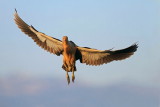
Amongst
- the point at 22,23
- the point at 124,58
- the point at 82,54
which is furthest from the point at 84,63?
the point at 22,23

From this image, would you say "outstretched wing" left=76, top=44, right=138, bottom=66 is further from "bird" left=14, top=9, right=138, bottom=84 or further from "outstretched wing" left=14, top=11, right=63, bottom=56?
"outstretched wing" left=14, top=11, right=63, bottom=56

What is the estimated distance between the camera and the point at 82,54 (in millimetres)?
27734

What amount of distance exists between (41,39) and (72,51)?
2.72 metres

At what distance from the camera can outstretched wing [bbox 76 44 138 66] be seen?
90.0ft

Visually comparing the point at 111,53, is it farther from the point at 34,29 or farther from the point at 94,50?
the point at 34,29

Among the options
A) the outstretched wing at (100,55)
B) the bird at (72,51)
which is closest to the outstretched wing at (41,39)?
the bird at (72,51)

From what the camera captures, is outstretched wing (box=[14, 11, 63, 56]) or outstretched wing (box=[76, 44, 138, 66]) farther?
outstretched wing (box=[14, 11, 63, 56])

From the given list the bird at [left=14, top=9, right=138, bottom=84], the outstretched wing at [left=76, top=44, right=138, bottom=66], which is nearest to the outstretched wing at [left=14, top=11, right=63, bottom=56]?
the bird at [left=14, top=9, right=138, bottom=84]

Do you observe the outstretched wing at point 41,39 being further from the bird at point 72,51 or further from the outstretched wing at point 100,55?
the outstretched wing at point 100,55

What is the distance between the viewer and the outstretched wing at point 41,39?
28216mm

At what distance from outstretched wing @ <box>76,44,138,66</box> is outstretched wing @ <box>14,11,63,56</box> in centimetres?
132

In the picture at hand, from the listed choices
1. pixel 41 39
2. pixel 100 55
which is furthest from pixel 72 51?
pixel 41 39

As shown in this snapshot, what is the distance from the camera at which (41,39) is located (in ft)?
94.4

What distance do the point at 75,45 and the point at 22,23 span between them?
4192 millimetres
